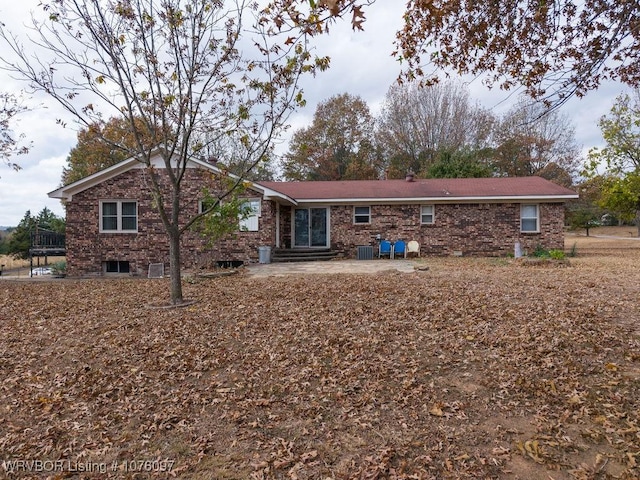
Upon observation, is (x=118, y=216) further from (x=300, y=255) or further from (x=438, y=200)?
(x=438, y=200)

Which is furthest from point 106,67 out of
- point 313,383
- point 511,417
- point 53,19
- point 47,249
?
point 47,249

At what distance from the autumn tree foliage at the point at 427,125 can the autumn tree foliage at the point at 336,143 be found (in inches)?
62.8

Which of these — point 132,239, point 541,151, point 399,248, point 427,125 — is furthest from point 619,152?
point 132,239

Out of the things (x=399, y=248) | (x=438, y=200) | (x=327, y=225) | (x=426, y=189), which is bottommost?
(x=399, y=248)

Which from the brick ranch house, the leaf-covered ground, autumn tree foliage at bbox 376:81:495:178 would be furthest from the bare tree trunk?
autumn tree foliage at bbox 376:81:495:178

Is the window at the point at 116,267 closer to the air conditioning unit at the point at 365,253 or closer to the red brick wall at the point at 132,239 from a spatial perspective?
the red brick wall at the point at 132,239

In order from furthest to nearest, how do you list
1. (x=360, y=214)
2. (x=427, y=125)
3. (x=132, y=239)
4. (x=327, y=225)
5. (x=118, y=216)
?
1. (x=427, y=125)
2. (x=327, y=225)
3. (x=360, y=214)
4. (x=118, y=216)
5. (x=132, y=239)

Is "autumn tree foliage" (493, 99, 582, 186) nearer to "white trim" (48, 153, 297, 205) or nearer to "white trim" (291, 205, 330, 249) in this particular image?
"white trim" (291, 205, 330, 249)

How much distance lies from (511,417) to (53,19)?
824cm

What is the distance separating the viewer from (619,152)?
957 inches

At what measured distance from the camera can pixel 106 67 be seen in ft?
22.7

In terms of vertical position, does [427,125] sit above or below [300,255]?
above

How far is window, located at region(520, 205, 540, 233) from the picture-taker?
16.5 metres

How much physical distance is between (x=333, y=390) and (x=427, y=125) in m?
29.4
